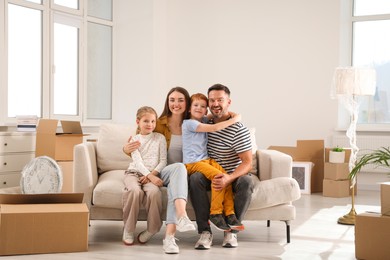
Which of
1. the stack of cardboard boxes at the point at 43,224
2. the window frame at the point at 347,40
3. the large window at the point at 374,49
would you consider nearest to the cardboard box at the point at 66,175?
the stack of cardboard boxes at the point at 43,224

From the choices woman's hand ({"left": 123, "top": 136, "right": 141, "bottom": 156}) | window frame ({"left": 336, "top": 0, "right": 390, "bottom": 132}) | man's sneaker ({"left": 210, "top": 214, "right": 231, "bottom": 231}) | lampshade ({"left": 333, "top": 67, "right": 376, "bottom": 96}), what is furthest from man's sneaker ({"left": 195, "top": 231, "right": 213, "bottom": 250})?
window frame ({"left": 336, "top": 0, "right": 390, "bottom": 132})

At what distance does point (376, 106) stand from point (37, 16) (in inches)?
169

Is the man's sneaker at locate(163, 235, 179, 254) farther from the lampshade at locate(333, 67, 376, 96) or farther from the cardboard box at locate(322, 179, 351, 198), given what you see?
the cardboard box at locate(322, 179, 351, 198)

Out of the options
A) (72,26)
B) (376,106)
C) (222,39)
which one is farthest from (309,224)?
(72,26)

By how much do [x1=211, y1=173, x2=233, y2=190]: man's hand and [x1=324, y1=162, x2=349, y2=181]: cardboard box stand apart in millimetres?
2925

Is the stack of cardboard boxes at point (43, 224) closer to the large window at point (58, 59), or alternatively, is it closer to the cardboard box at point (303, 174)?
the large window at point (58, 59)

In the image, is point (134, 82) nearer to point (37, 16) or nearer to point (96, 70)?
point (96, 70)

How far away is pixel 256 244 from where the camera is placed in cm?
355

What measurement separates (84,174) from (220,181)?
893 millimetres

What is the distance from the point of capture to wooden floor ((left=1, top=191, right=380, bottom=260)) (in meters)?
3.21

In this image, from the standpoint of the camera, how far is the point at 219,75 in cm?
731

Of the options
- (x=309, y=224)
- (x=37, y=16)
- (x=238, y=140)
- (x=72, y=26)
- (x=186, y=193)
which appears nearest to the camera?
(x=186, y=193)

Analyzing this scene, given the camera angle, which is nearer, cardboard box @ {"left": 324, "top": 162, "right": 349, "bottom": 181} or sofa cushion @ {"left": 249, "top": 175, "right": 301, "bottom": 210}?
sofa cushion @ {"left": 249, "top": 175, "right": 301, "bottom": 210}

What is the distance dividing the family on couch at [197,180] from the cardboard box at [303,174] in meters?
2.75
